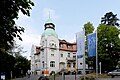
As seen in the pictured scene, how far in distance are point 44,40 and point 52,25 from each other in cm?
605

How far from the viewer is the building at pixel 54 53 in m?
91.8

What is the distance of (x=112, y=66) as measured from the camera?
220 ft

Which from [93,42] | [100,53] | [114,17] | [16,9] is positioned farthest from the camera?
[114,17]

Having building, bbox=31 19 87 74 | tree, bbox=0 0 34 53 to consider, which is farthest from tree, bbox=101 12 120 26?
tree, bbox=0 0 34 53

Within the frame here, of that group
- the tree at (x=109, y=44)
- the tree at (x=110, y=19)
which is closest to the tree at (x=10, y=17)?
the tree at (x=109, y=44)

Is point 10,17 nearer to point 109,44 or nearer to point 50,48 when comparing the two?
point 109,44

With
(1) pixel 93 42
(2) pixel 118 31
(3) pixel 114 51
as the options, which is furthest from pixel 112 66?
(1) pixel 93 42

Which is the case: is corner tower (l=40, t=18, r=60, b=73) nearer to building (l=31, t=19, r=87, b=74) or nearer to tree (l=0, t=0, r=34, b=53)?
building (l=31, t=19, r=87, b=74)

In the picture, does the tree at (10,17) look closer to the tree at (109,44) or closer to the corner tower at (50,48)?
the tree at (109,44)

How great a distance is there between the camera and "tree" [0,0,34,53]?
1200 centimetres

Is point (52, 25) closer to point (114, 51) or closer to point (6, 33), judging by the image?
point (114, 51)

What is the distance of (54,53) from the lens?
307 feet

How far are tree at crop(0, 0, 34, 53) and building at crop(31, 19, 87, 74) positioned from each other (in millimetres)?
75760

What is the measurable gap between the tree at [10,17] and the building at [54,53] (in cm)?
7576
